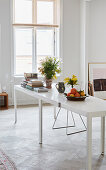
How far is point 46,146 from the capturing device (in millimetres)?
4066

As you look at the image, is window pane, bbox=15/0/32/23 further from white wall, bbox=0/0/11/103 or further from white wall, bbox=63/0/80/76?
white wall, bbox=63/0/80/76

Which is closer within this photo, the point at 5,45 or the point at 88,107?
the point at 88,107

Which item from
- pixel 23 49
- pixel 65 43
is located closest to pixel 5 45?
pixel 23 49

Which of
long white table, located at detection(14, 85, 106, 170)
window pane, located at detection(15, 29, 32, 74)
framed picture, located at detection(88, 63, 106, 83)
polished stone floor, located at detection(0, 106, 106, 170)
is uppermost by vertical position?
window pane, located at detection(15, 29, 32, 74)

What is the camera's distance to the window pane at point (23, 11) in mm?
7340

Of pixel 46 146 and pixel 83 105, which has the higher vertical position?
pixel 83 105

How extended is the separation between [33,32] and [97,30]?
6.15 ft

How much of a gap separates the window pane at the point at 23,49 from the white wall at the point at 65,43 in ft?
1.03

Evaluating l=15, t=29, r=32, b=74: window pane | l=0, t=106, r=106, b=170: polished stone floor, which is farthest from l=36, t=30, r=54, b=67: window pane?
l=0, t=106, r=106, b=170: polished stone floor

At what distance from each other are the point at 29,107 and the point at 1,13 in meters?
2.48

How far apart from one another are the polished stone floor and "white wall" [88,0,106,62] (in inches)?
109

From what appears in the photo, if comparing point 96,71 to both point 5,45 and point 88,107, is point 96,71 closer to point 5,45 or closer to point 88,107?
point 5,45

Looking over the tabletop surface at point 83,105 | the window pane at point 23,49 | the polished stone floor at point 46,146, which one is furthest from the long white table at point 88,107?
the window pane at point 23,49

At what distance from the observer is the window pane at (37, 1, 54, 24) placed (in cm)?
754
